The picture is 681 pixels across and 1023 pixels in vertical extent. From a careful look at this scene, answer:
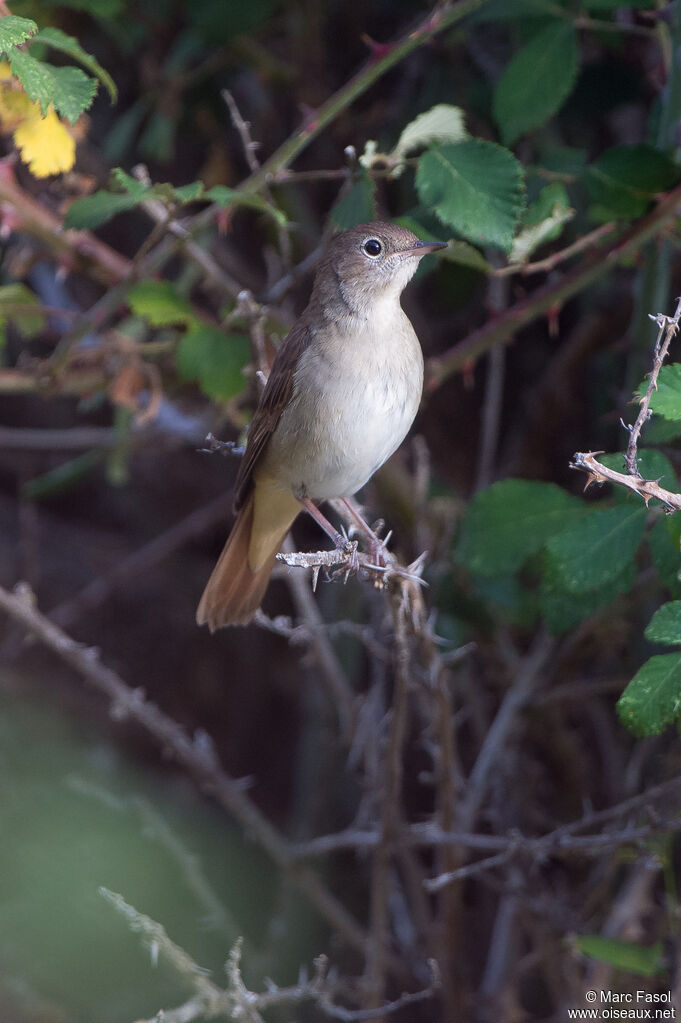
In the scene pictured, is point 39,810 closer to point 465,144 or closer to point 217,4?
point 465,144

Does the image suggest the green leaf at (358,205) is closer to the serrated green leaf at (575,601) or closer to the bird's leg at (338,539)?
the bird's leg at (338,539)

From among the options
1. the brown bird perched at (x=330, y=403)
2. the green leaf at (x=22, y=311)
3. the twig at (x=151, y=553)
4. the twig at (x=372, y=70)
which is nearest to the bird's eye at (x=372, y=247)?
the brown bird perched at (x=330, y=403)

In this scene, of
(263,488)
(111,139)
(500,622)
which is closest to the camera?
(263,488)

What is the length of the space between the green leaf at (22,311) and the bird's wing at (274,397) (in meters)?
0.81

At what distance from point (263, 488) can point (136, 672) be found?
8.19ft

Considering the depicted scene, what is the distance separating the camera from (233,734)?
5.21 metres

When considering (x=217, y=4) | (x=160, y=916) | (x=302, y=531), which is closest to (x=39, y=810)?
(x=160, y=916)

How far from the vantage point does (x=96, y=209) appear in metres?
2.54

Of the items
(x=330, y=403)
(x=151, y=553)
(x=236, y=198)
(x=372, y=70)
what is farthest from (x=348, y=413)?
(x=151, y=553)

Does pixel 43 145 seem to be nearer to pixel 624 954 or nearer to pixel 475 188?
pixel 475 188

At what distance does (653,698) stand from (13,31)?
1.73 metres

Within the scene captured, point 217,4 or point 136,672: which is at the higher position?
point 217,4

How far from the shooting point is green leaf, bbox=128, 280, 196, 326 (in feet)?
9.65

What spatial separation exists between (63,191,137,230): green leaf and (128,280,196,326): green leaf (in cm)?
39
